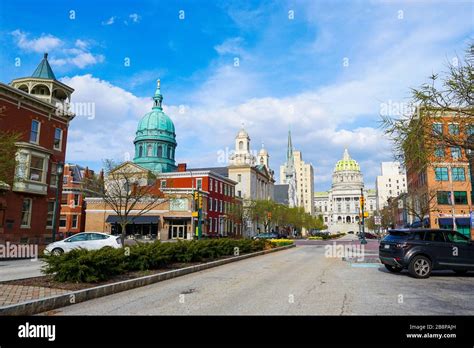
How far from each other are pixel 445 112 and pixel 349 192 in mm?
184840

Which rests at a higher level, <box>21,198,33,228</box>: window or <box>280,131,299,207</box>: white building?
<box>280,131,299,207</box>: white building

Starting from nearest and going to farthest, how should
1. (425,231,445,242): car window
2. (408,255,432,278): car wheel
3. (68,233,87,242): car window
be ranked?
(408,255,432,278): car wheel
(425,231,445,242): car window
(68,233,87,242): car window

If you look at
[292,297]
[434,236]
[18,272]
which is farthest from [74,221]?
[292,297]

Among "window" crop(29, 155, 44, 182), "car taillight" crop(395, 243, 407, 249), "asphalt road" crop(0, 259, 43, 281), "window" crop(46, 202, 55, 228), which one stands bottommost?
"asphalt road" crop(0, 259, 43, 281)

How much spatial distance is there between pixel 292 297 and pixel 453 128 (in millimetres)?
7912

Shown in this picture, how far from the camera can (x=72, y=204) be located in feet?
181

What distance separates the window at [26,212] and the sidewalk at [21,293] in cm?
2116

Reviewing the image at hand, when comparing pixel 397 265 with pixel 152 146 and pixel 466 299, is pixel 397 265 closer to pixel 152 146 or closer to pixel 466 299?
pixel 466 299

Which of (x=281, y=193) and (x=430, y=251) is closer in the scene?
(x=430, y=251)

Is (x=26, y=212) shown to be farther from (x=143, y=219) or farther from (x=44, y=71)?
(x=143, y=219)

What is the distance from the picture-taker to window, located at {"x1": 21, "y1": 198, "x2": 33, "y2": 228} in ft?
92.6

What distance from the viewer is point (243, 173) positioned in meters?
85.9

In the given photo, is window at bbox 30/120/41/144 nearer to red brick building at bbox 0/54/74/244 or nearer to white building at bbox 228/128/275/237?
red brick building at bbox 0/54/74/244

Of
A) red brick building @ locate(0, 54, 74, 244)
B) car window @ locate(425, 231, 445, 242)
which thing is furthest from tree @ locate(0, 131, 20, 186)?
car window @ locate(425, 231, 445, 242)
